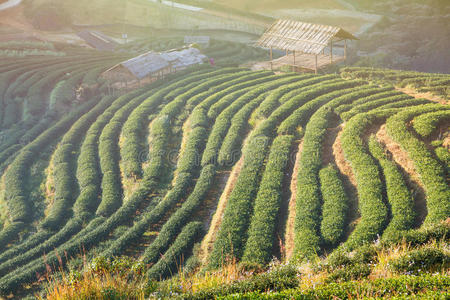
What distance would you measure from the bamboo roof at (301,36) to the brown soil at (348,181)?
14.8 metres

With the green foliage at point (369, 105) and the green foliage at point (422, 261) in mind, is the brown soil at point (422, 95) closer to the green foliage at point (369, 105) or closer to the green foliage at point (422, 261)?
the green foliage at point (369, 105)

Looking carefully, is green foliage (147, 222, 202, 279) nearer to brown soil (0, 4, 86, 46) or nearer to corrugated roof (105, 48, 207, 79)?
corrugated roof (105, 48, 207, 79)

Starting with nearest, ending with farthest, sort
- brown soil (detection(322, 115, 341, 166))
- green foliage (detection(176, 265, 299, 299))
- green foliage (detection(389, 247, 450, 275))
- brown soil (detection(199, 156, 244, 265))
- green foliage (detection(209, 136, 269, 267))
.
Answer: green foliage (detection(176, 265, 299, 299)) < green foliage (detection(389, 247, 450, 275)) < green foliage (detection(209, 136, 269, 267)) < brown soil (detection(199, 156, 244, 265)) < brown soil (detection(322, 115, 341, 166))

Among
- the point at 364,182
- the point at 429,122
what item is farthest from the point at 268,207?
the point at 429,122

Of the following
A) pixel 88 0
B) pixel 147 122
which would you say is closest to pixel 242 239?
pixel 147 122

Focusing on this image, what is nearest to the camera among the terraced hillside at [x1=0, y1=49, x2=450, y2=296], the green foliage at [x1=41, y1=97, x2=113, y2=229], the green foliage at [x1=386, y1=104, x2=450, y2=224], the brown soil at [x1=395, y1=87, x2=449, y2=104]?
the green foliage at [x1=386, y1=104, x2=450, y2=224]

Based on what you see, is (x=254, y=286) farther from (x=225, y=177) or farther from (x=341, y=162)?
(x=225, y=177)

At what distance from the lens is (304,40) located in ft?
118

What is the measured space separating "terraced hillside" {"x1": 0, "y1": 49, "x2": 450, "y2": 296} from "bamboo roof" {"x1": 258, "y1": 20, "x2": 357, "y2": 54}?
119 inches

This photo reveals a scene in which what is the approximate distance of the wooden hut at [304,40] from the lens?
34.6 metres

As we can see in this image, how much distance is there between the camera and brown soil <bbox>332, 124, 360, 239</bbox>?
16.2m

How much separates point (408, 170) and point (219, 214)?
31.6 feet

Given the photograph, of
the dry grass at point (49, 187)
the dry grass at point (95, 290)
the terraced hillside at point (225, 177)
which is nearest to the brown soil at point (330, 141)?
the terraced hillside at point (225, 177)

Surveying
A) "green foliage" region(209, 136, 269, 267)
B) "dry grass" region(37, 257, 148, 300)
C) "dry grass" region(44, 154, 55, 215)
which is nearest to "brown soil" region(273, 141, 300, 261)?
"green foliage" region(209, 136, 269, 267)
